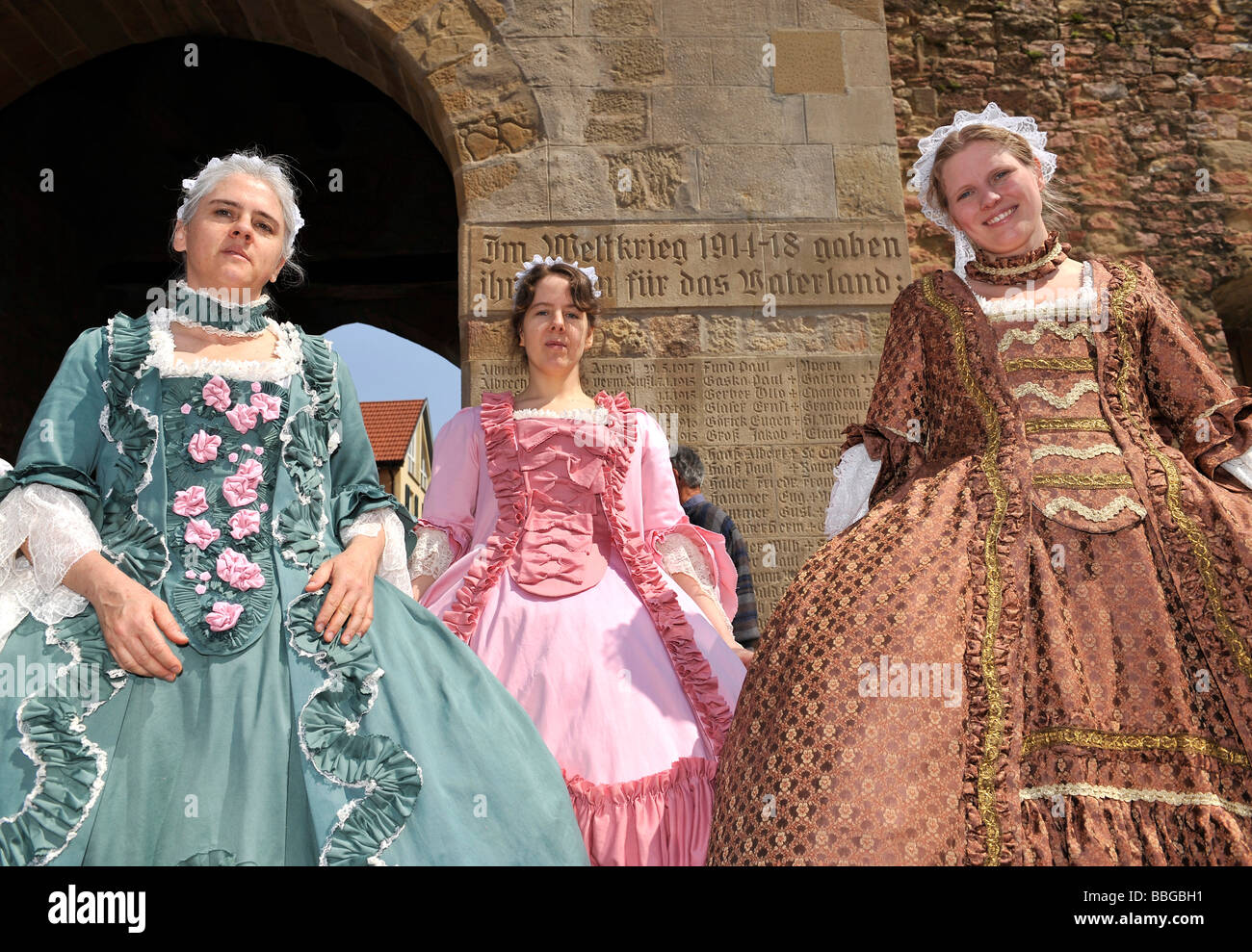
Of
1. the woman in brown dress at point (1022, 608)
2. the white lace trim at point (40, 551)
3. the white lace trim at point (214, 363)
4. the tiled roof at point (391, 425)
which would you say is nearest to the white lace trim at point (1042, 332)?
the woman in brown dress at point (1022, 608)

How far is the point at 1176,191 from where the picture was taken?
6.37 m

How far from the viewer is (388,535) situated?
2527mm

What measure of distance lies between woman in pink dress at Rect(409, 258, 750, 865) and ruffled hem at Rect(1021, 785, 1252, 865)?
0.82 m

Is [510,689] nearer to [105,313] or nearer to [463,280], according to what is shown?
[463,280]

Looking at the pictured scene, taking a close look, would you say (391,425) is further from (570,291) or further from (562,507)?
(562,507)

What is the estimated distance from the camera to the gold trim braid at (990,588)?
1903 millimetres

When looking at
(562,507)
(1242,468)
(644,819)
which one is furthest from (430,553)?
(1242,468)

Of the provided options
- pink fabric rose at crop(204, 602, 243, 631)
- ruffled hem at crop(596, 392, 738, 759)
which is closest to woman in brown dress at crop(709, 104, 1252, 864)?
ruffled hem at crop(596, 392, 738, 759)

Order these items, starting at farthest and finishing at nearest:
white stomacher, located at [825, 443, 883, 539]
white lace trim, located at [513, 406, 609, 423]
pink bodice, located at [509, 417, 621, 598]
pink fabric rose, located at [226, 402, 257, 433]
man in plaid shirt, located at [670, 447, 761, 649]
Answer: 1. man in plaid shirt, located at [670, 447, 761, 649]
2. white lace trim, located at [513, 406, 609, 423]
3. pink bodice, located at [509, 417, 621, 598]
4. white stomacher, located at [825, 443, 883, 539]
5. pink fabric rose, located at [226, 402, 257, 433]

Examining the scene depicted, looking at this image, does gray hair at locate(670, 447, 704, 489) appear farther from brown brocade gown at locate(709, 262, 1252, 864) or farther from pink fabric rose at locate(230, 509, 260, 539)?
pink fabric rose at locate(230, 509, 260, 539)

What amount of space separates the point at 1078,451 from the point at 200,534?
75.1 inches

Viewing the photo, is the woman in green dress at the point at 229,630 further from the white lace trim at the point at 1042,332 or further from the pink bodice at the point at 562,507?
the white lace trim at the point at 1042,332

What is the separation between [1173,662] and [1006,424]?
62 cm

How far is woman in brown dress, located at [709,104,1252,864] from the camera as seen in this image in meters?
1.91
